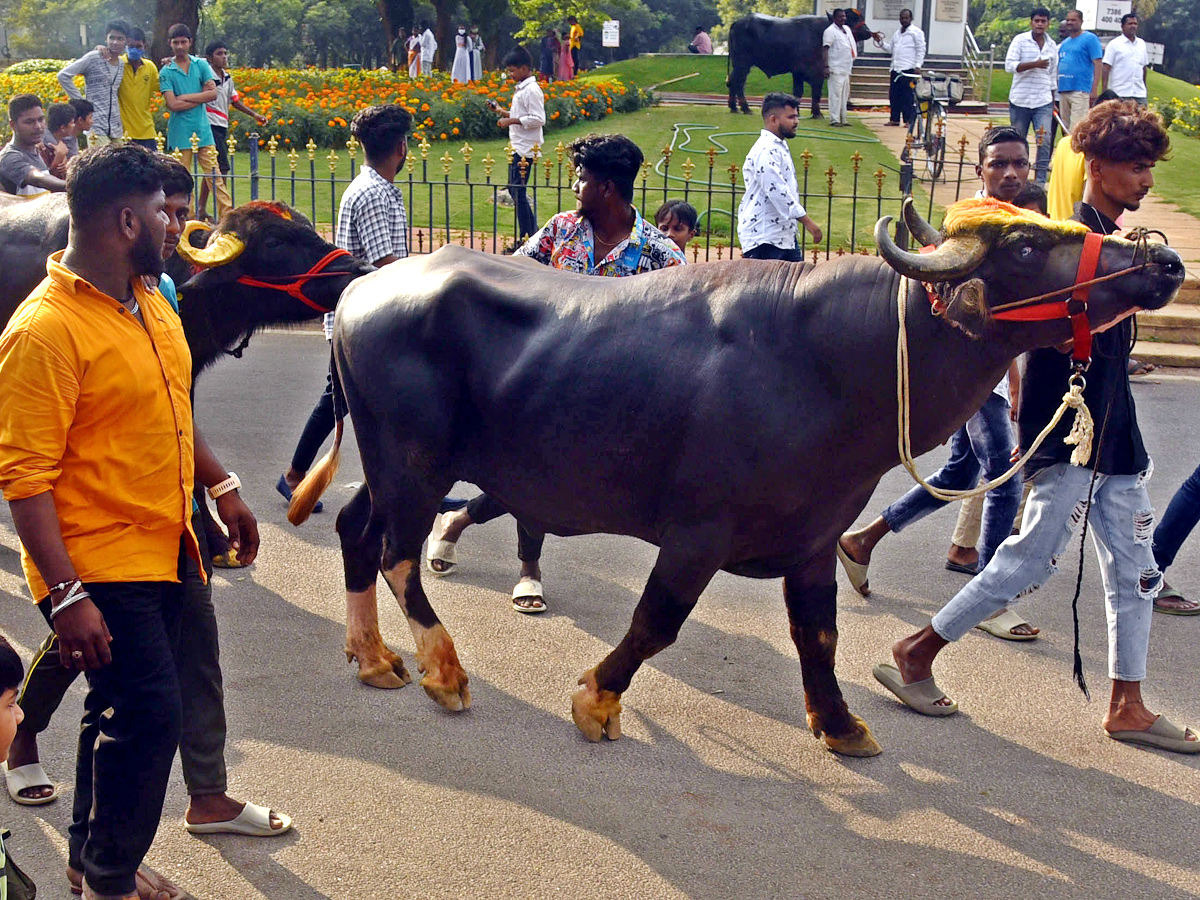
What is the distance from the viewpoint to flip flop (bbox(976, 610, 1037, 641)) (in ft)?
16.9

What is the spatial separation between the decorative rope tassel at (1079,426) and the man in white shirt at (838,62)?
18.4m

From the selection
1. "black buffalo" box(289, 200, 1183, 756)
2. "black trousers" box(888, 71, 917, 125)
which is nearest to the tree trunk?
"black trousers" box(888, 71, 917, 125)

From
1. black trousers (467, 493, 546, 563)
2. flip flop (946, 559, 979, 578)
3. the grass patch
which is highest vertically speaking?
the grass patch

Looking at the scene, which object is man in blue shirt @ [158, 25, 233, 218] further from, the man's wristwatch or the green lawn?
the man's wristwatch

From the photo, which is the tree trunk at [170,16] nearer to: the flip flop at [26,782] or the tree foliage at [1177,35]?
the flip flop at [26,782]

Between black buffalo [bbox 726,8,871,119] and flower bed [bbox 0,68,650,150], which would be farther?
black buffalo [bbox 726,8,871,119]

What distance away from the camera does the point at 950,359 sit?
372 centimetres

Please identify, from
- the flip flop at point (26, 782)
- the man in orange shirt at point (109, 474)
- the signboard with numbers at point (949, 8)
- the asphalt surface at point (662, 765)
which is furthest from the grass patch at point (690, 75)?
the man in orange shirt at point (109, 474)

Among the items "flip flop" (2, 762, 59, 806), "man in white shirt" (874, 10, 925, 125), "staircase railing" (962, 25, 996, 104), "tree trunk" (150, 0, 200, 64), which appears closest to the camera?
"flip flop" (2, 762, 59, 806)

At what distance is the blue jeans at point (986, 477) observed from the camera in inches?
206

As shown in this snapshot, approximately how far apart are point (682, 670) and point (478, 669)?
2.56 feet

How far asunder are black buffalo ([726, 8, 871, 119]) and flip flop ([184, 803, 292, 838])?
2261cm

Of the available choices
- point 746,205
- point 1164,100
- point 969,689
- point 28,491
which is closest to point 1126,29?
point 746,205

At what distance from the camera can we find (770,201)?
868 cm
